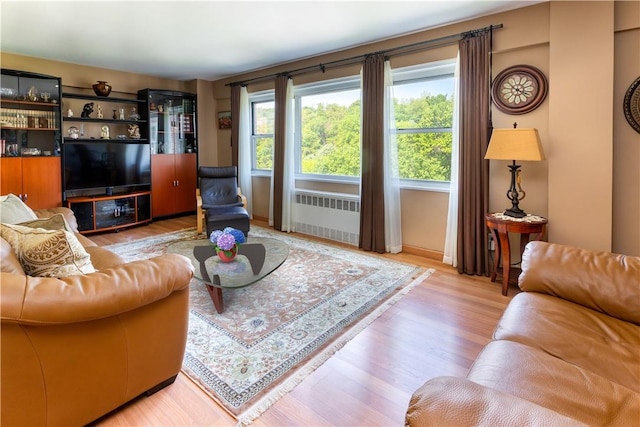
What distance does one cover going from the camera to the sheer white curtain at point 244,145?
5797 millimetres

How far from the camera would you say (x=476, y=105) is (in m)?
3.38

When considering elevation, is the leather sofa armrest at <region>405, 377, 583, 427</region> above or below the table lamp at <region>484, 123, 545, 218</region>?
below

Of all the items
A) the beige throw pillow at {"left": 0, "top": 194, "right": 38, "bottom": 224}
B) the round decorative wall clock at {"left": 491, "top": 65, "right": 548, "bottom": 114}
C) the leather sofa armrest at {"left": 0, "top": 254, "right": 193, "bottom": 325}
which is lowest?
the leather sofa armrest at {"left": 0, "top": 254, "right": 193, "bottom": 325}

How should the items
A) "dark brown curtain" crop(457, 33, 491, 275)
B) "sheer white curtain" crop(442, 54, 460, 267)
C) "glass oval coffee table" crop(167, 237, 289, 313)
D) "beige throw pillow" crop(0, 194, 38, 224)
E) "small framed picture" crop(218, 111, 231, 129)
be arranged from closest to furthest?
1. "beige throw pillow" crop(0, 194, 38, 224)
2. "glass oval coffee table" crop(167, 237, 289, 313)
3. "dark brown curtain" crop(457, 33, 491, 275)
4. "sheer white curtain" crop(442, 54, 460, 267)
5. "small framed picture" crop(218, 111, 231, 129)

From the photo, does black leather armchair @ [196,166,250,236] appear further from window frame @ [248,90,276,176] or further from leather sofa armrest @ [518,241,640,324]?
leather sofa armrest @ [518,241,640,324]

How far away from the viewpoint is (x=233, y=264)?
107 inches

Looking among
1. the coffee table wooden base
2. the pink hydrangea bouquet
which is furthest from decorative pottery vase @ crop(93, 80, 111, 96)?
the coffee table wooden base

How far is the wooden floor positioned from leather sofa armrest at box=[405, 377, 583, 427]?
858mm

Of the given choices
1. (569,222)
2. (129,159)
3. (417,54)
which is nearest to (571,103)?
(569,222)

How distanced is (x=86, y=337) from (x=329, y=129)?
13.1 ft

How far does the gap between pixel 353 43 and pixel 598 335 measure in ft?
12.5

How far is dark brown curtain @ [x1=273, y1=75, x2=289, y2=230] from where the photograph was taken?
509cm

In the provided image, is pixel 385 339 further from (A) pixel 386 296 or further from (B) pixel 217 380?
(B) pixel 217 380

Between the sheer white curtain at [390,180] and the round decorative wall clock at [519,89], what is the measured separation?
108 centimetres
